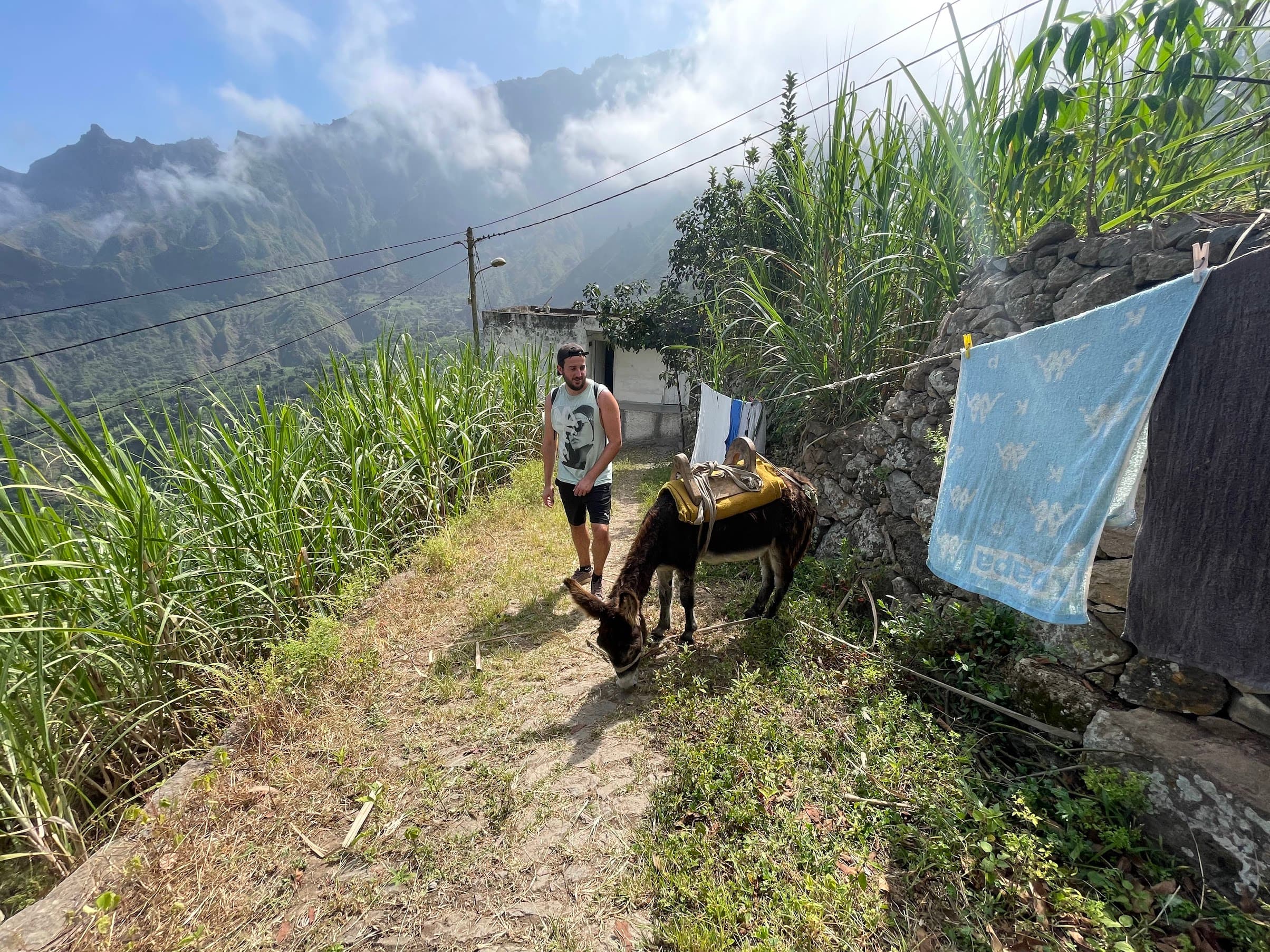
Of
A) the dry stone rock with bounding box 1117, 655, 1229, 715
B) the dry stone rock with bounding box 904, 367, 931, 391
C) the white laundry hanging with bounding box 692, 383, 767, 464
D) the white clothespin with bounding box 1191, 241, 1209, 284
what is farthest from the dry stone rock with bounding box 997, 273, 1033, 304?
the white laundry hanging with bounding box 692, 383, 767, 464

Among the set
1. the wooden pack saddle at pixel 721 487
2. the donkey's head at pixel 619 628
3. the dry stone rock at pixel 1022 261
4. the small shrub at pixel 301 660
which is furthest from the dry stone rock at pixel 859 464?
the small shrub at pixel 301 660

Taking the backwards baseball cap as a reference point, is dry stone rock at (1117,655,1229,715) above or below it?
below

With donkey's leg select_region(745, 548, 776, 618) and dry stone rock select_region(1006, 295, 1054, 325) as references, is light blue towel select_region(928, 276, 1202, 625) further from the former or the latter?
donkey's leg select_region(745, 548, 776, 618)

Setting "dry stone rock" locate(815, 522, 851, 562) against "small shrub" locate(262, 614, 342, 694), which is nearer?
"small shrub" locate(262, 614, 342, 694)

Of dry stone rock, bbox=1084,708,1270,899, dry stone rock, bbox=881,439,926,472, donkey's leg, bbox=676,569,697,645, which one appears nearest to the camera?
dry stone rock, bbox=1084,708,1270,899

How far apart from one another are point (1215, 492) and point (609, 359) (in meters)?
13.2

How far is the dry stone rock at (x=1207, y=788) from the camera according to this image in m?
1.80

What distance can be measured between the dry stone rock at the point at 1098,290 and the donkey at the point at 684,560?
1740 millimetres

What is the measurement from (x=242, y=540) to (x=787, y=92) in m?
7.79

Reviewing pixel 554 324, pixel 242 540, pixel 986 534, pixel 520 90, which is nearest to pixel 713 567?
pixel 986 534

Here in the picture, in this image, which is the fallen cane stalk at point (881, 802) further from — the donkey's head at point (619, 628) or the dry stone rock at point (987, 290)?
the dry stone rock at point (987, 290)

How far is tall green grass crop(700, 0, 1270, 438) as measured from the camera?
217cm

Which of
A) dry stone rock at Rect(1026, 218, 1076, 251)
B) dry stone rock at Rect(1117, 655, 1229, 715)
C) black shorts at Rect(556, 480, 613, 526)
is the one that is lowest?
dry stone rock at Rect(1117, 655, 1229, 715)

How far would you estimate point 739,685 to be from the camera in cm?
285
